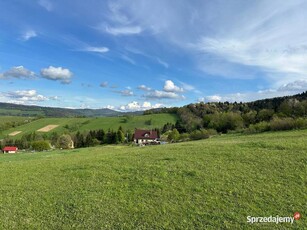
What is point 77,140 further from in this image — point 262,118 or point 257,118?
point 262,118

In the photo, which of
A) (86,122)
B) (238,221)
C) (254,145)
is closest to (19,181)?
(238,221)

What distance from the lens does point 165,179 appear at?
1396 cm

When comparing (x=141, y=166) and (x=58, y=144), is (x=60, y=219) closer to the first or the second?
(x=141, y=166)

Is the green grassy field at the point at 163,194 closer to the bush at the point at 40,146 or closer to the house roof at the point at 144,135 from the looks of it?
the bush at the point at 40,146

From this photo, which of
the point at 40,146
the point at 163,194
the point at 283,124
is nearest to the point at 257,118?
the point at 283,124

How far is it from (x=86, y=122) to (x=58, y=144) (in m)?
41.5

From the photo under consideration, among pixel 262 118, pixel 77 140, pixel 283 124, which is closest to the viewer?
pixel 283 124

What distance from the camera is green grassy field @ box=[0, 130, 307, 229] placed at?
9.87 metres

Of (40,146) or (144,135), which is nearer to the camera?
(40,146)

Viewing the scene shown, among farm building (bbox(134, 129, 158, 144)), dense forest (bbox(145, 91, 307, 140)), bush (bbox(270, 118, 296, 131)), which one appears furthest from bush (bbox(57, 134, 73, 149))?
bush (bbox(270, 118, 296, 131))

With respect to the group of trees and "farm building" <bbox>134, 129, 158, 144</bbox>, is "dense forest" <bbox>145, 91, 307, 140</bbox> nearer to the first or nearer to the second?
"farm building" <bbox>134, 129, 158, 144</bbox>

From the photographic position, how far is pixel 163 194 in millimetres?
12008

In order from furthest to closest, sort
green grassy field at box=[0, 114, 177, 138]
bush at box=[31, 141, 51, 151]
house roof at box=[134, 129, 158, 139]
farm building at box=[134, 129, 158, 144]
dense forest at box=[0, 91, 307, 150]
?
1. green grassy field at box=[0, 114, 177, 138]
2. house roof at box=[134, 129, 158, 139]
3. farm building at box=[134, 129, 158, 144]
4. bush at box=[31, 141, 51, 151]
5. dense forest at box=[0, 91, 307, 150]

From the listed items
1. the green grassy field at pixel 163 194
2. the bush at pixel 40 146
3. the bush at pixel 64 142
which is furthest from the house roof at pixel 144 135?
the green grassy field at pixel 163 194
